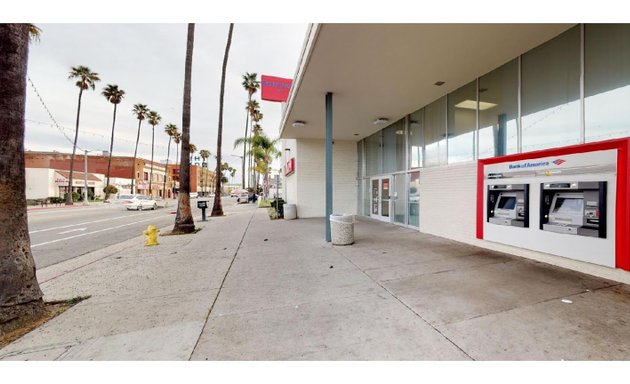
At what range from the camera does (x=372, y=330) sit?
273 cm

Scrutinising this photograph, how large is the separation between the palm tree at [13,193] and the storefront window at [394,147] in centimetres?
963

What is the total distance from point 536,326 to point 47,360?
4940 mm

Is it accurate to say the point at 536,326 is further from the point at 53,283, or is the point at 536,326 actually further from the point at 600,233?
the point at 53,283

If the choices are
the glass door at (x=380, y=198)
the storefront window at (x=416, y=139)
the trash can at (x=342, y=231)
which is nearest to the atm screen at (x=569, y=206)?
the trash can at (x=342, y=231)

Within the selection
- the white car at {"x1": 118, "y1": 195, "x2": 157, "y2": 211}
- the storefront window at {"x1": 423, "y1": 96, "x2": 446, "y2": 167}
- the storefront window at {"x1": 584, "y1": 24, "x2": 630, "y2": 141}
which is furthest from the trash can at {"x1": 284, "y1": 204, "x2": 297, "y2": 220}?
the white car at {"x1": 118, "y1": 195, "x2": 157, "y2": 211}

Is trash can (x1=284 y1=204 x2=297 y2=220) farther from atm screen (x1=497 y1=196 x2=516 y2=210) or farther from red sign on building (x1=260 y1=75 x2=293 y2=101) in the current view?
red sign on building (x1=260 y1=75 x2=293 y2=101)

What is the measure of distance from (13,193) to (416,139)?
9.61 meters

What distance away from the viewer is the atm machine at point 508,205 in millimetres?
5156

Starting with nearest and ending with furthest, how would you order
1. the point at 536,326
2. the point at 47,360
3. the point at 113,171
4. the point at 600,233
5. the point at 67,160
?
the point at 47,360 → the point at 536,326 → the point at 600,233 → the point at 67,160 → the point at 113,171

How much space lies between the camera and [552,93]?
199 inches

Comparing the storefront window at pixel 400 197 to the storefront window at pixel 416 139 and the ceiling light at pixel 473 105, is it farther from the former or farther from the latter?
the ceiling light at pixel 473 105

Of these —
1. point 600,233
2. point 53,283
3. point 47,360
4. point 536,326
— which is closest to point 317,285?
point 536,326

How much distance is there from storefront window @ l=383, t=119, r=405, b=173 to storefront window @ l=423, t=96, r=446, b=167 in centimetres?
131

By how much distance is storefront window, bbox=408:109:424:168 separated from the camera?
8852 millimetres
